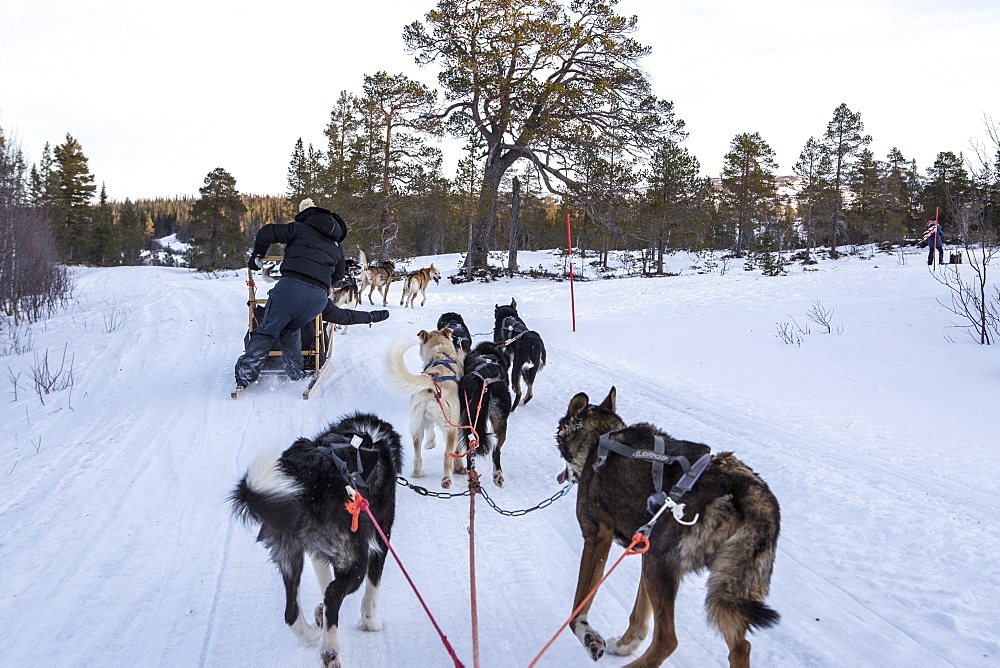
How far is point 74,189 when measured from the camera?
4331 centimetres

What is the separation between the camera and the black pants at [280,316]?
20.6 feet

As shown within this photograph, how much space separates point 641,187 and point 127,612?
21959 millimetres

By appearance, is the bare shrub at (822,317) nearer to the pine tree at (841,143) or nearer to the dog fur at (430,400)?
the dog fur at (430,400)

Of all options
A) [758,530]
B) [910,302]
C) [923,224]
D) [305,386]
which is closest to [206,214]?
[305,386]

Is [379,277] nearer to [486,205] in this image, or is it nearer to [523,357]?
[486,205]

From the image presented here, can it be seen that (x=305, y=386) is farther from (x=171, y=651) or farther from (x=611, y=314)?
(x=611, y=314)

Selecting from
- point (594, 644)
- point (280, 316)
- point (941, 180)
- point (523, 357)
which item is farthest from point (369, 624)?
point (941, 180)

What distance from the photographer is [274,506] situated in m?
2.19

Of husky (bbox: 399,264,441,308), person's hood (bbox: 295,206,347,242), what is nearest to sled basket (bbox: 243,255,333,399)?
person's hood (bbox: 295,206,347,242)

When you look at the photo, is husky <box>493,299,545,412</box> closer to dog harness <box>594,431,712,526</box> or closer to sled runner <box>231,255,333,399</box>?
sled runner <box>231,255,333,399</box>

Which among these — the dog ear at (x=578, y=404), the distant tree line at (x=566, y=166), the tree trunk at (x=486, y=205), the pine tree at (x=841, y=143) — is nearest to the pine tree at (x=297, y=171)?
the distant tree line at (x=566, y=166)

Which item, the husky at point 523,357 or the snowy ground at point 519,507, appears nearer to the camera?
A: the snowy ground at point 519,507

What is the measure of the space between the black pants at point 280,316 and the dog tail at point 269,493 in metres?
4.34

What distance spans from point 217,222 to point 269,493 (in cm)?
4214
